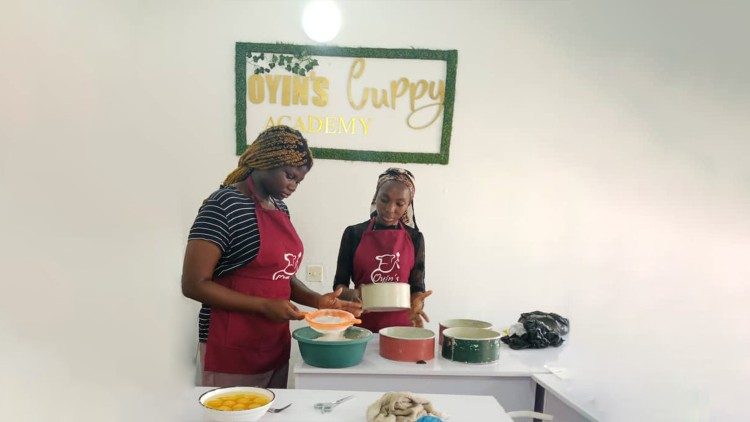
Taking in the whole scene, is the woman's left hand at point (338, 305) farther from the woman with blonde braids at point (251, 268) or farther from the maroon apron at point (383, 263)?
the maroon apron at point (383, 263)

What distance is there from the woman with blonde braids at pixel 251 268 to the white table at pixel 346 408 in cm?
26

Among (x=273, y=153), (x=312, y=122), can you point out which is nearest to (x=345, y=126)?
(x=312, y=122)

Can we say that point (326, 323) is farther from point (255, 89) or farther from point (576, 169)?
point (576, 169)

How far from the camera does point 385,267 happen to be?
179 cm

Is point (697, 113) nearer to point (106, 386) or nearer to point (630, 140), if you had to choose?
point (630, 140)

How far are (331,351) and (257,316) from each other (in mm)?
230

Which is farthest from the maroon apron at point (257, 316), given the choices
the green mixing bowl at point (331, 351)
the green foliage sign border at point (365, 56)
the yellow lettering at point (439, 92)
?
the yellow lettering at point (439, 92)

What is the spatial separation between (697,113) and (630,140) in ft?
1.09

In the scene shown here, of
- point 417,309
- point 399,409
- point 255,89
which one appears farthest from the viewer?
point 255,89

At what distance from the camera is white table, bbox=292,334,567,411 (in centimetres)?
131

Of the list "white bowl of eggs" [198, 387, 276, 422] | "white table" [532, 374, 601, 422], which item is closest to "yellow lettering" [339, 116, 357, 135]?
"white table" [532, 374, 601, 422]

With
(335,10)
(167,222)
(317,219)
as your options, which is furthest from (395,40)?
(167,222)

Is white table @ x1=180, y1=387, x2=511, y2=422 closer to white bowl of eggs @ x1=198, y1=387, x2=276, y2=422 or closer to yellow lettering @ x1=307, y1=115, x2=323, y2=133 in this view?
white bowl of eggs @ x1=198, y1=387, x2=276, y2=422

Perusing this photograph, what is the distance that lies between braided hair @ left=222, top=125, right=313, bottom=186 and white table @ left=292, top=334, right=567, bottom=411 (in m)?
0.56
